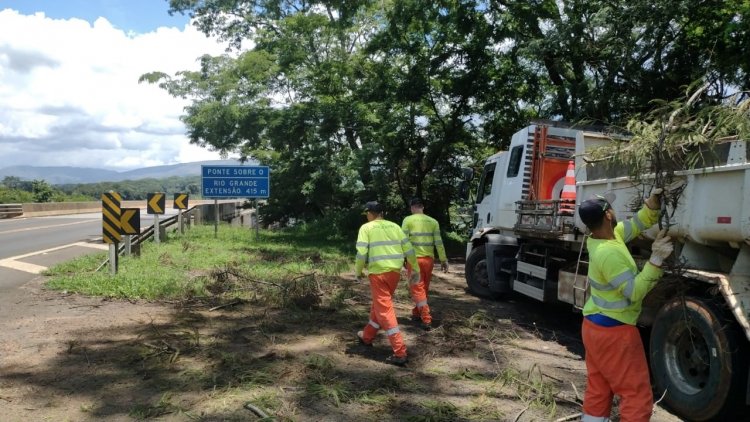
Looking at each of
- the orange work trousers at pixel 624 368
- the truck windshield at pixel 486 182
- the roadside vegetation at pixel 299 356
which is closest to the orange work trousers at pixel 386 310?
the roadside vegetation at pixel 299 356

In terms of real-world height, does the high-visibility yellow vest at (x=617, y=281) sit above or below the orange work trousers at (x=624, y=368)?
above

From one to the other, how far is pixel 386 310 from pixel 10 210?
29047 millimetres

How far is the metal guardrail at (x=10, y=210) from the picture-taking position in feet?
90.9

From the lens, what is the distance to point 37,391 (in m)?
4.70

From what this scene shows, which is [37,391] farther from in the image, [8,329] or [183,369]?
[8,329]

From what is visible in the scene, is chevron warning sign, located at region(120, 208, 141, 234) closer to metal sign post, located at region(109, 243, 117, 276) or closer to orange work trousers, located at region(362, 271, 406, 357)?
metal sign post, located at region(109, 243, 117, 276)

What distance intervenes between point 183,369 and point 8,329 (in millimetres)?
2798

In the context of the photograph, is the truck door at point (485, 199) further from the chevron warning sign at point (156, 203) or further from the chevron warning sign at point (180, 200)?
the chevron warning sign at point (180, 200)

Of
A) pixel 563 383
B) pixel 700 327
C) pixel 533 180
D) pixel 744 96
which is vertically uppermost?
pixel 744 96

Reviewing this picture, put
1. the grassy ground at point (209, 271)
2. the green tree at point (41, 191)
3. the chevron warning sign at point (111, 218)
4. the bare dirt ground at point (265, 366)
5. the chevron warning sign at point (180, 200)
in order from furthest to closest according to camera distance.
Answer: the green tree at point (41, 191) < the chevron warning sign at point (180, 200) < the chevron warning sign at point (111, 218) < the grassy ground at point (209, 271) < the bare dirt ground at point (265, 366)

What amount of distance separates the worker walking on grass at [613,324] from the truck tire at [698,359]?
1004mm

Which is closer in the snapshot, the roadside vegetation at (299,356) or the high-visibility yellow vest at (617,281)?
the high-visibility yellow vest at (617,281)

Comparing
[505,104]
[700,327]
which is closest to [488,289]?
[700,327]

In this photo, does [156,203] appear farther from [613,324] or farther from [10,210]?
[10,210]
